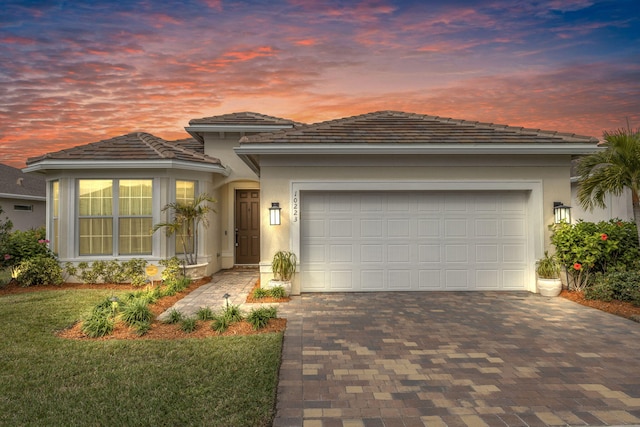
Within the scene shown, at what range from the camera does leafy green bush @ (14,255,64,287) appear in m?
9.76

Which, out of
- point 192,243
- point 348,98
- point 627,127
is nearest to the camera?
point 627,127

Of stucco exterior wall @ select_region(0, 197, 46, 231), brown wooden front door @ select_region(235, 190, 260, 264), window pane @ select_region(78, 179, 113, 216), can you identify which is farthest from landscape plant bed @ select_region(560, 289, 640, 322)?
stucco exterior wall @ select_region(0, 197, 46, 231)

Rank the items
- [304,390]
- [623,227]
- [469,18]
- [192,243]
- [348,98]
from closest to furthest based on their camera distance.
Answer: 1. [304,390]
2. [623,227]
3. [469,18]
4. [192,243]
5. [348,98]

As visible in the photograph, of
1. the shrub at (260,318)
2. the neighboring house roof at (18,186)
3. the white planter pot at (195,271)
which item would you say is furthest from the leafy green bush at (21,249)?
the neighboring house roof at (18,186)

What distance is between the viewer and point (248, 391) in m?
3.80

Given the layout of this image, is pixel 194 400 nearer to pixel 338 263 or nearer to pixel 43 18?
pixel 338 263

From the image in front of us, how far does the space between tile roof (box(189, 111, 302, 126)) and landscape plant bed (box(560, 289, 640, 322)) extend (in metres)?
9.53

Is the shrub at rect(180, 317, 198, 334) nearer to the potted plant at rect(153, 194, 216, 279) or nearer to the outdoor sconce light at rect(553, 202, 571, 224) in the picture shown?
the potted plant at rect(153, 194, 216, 279)

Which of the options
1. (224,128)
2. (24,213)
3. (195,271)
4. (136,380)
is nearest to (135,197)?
(195,271)

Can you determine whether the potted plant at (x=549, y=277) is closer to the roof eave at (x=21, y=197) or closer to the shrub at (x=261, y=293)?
the shrub at (x=261, y=293)

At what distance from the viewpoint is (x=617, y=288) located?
24.8 feet

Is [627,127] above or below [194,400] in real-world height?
above

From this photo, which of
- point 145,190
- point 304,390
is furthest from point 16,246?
point 304,390

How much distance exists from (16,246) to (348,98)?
11.4 metres
